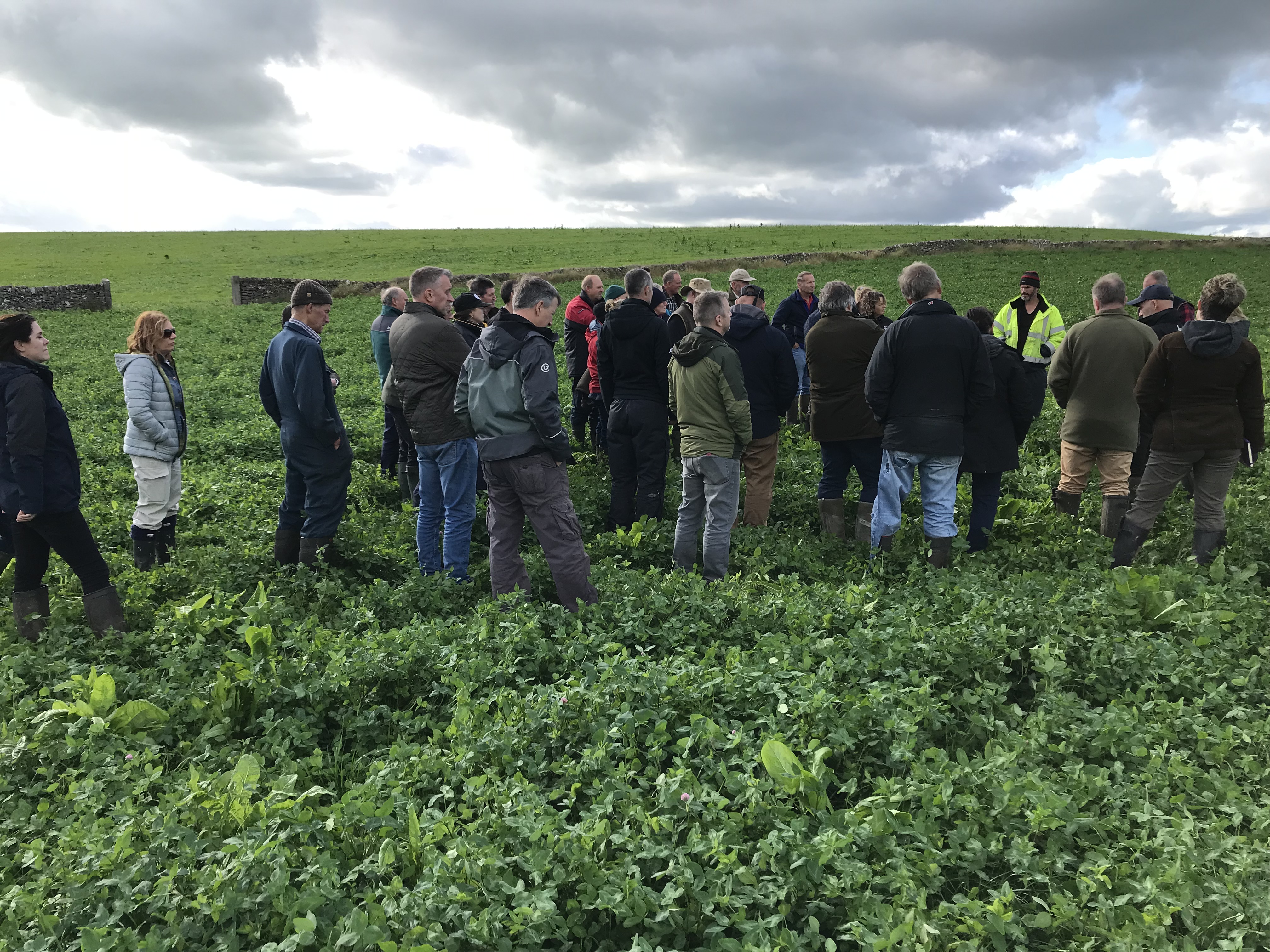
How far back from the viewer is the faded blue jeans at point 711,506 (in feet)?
21.6

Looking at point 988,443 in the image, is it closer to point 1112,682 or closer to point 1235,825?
point 1112,682

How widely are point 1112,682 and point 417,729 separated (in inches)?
160

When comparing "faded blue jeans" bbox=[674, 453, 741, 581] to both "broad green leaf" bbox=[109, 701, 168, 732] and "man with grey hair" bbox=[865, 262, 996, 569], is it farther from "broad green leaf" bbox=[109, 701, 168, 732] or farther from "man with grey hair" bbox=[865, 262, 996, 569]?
"broad green leaf" bbox=[109, 701, 168, 732]

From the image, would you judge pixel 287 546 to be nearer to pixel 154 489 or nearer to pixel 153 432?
pixel 154 489

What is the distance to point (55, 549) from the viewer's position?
224 inches

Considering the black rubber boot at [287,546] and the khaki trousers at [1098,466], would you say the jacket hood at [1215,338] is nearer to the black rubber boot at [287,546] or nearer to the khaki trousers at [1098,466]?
the khaki trousers at [1098,466]

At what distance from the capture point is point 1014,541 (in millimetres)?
7668

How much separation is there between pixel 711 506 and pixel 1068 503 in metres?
4.26

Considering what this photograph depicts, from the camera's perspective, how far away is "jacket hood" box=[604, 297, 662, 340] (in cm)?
738

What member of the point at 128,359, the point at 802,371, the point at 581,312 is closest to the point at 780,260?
the point at 802,371

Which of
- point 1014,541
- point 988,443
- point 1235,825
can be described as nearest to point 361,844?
point 1235,825

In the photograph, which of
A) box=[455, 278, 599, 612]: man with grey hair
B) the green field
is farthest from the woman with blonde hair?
box=[455, 278, 599, 612]: man with grey hair

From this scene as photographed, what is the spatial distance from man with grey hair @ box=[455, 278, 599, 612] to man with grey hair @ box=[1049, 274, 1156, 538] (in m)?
5.29

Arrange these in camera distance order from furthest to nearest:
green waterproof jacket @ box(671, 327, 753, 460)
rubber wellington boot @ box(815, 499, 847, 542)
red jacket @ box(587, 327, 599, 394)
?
1. red jacket @ box(587, 327, 599, 394)
2. rubber wellington boot @ box(815, 499, 847, 542)
3. green waterproof jacket @ box(671, 327, 753, 460)
